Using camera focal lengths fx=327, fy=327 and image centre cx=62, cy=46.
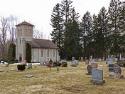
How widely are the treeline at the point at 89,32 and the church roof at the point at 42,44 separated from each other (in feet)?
4.89

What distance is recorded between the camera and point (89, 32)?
93.2 m

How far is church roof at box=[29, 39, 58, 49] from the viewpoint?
80.4 meters

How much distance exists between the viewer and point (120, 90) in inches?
684

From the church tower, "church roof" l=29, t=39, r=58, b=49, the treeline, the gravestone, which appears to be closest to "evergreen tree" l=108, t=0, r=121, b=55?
the treeline

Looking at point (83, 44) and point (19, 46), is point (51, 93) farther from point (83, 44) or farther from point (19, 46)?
point (83, 44)

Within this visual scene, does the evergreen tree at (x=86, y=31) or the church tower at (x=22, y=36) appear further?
the evergreen tree at (x=86, y=31)

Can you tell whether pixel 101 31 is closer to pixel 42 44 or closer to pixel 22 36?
pixel 42 44

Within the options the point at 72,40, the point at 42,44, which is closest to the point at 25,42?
the point at 42,44

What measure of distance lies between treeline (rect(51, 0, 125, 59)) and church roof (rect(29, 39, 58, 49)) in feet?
4.89

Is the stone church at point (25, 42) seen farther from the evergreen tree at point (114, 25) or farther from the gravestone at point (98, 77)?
the gravestone at point (98, 77)

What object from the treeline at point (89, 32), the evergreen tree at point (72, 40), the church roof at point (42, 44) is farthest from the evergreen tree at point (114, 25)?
the church roof at point (42, 44)

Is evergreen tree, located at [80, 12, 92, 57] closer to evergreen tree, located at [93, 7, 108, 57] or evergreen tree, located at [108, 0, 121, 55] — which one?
evergreen tree, located at [93, 7, 108, 57]

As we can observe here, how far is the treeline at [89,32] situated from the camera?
265 ft

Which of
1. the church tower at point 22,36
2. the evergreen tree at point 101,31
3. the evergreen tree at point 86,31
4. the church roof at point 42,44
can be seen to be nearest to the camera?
the church tower at point 22,36
